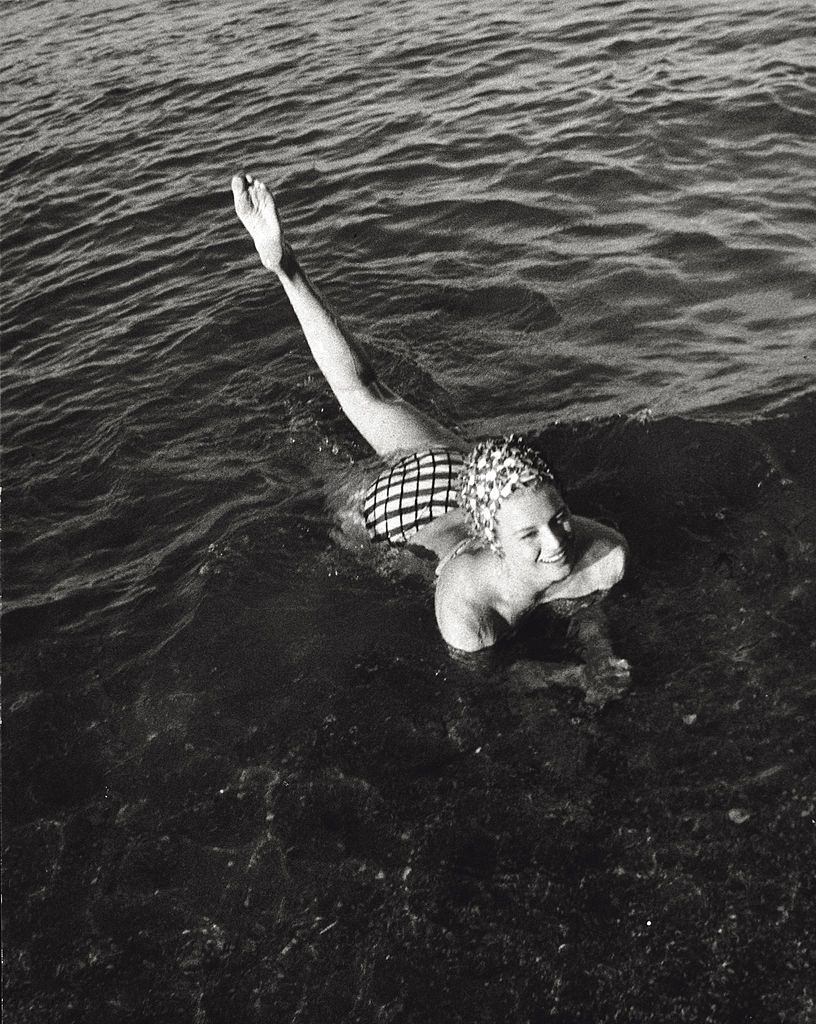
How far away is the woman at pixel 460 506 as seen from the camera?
452 cm

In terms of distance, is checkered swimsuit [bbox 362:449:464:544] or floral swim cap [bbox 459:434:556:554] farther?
checkered swimsuit [bbox 362:449:464:544]

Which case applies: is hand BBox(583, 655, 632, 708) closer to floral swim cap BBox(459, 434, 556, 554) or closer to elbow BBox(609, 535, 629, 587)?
elbow BBox(609, 535, 629, 587)

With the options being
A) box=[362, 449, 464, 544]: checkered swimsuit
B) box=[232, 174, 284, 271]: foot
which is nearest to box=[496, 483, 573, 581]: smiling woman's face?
box=[362, 449, 464, 544]: checkered swimsuit

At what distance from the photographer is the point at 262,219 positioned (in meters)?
6.22

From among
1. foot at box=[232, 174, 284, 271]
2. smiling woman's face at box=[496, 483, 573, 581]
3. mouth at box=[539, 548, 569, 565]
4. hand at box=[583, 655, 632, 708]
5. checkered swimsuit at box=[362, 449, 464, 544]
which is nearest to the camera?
smiling woman's face at box=[496, 483, 573, 581]

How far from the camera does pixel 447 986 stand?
3.86m

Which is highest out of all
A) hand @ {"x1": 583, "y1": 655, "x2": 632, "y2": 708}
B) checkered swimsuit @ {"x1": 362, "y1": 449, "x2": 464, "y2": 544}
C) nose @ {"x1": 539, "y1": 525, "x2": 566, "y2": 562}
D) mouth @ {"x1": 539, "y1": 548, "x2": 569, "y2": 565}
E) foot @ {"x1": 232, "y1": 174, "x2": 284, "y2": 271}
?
foot @ {"x1": 232, "y1": 174, "x2": 284, "y2": 271}

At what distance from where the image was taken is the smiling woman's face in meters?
4.43

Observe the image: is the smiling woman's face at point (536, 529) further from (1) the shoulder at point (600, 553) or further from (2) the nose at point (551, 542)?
(1) the shoulder at point (600, 553)

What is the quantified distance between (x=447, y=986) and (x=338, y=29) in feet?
52.1

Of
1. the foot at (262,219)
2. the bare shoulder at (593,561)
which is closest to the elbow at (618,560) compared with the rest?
the bare shoulder at (593,561)

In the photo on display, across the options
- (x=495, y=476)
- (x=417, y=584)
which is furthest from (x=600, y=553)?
(x=417, y=584)

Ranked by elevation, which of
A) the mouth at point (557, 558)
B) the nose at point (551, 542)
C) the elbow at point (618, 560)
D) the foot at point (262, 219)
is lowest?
the elbow at point (618, 560)

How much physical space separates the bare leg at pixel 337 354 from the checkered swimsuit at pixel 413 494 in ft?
1.90
